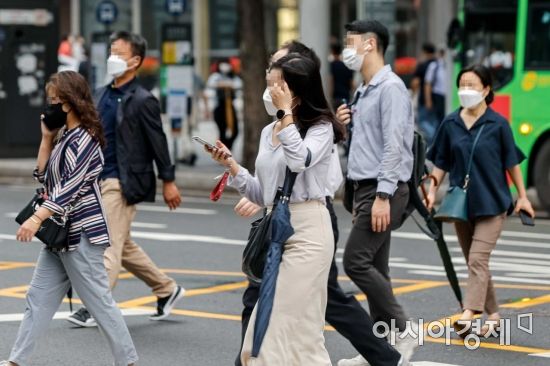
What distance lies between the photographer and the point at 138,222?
591 inches

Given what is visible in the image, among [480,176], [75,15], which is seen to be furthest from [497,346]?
[75,15]

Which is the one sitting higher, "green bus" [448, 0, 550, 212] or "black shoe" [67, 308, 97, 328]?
"green bus" [448, 0, 550, 212]

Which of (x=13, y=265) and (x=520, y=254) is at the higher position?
(x=13, y=265)

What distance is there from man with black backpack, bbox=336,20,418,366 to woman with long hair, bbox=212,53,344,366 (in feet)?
3.36

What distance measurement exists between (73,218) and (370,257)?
1.62 meters

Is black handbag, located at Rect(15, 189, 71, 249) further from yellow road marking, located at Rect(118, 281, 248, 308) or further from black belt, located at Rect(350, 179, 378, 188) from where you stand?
yellow road marking, located at Rect(118, 281, 248, 308)

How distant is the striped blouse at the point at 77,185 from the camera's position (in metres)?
7.10

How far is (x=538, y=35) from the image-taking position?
54.3ft

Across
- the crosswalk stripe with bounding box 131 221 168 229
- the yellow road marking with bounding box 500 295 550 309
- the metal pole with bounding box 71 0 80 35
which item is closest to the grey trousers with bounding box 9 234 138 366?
the yellow road marking with bounding box 500 295 550 309

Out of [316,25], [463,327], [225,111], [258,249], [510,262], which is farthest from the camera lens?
[225,111]

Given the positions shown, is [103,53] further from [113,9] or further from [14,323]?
[14,323]

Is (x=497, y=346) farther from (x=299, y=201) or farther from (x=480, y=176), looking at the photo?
(x=299, y=201)

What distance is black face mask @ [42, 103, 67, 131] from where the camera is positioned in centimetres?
727

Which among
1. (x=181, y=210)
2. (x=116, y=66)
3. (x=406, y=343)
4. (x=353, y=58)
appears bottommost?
(x=181, y=210)
